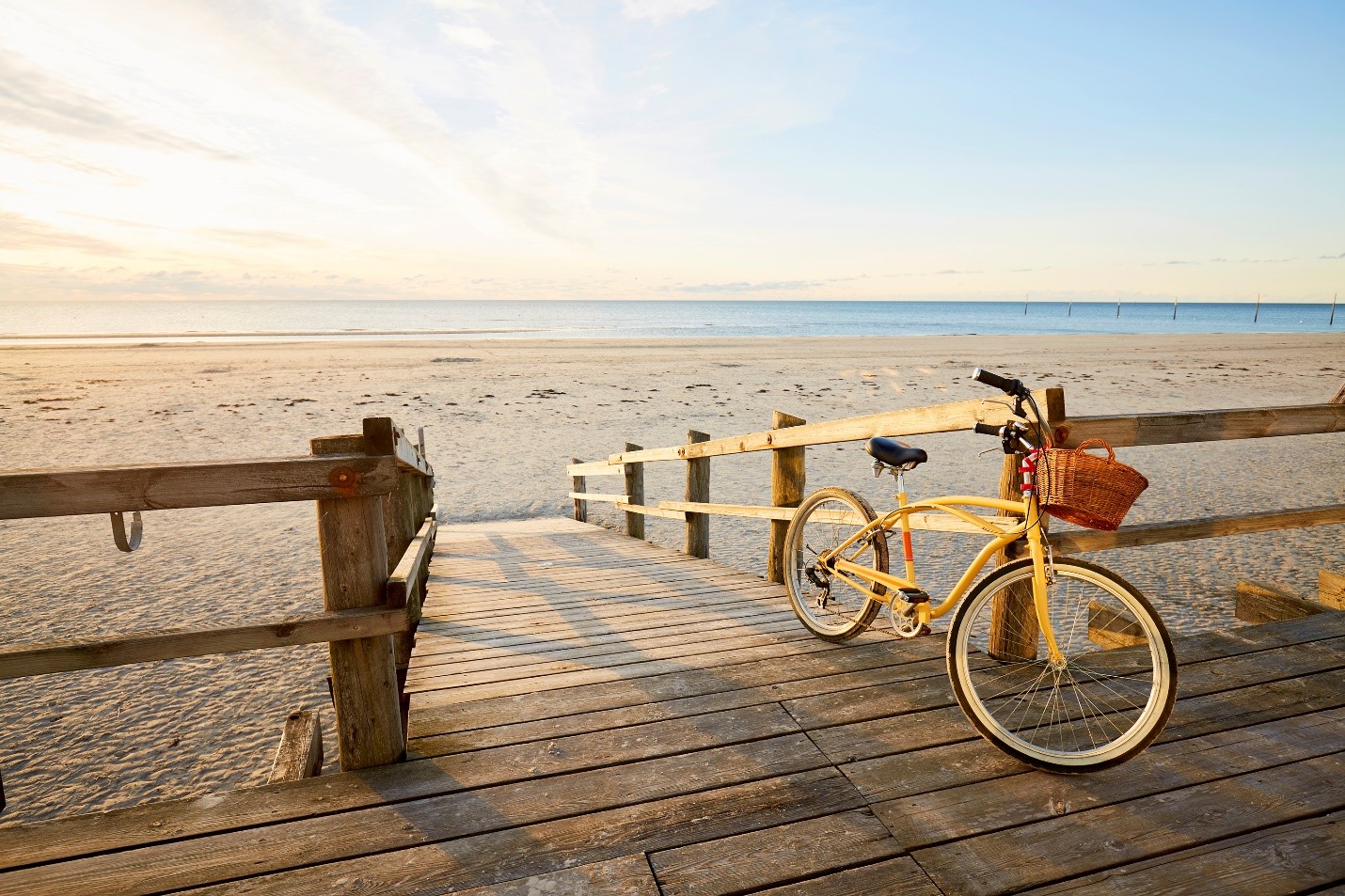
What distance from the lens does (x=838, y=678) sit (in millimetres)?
3182

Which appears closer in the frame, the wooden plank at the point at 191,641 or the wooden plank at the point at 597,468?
the wooden plank at the point at 191,641

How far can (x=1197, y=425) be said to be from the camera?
11.1 feet

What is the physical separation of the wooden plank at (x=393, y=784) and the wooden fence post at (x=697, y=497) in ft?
12.4

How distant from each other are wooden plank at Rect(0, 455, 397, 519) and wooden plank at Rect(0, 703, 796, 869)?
918mm

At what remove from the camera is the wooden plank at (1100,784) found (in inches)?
87.2

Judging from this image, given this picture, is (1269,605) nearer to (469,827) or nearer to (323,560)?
(469,827)

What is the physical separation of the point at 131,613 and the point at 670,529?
637 cm

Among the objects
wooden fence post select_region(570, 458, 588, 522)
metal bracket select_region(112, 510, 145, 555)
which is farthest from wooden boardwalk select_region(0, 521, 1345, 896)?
wooden fence post select_region(570, 458, 588, 522)

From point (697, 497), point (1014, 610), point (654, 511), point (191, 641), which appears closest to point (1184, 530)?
point (1014, 610)

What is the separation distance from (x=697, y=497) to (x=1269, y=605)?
4.10m

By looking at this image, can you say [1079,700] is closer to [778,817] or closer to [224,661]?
[778,817]

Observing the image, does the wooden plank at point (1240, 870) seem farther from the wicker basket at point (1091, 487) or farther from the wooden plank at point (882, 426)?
the wooden plank at point (882, 426)

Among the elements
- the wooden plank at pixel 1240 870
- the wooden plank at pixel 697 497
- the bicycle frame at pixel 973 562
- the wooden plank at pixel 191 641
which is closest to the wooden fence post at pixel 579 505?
the wooden plank at pixel 697 497

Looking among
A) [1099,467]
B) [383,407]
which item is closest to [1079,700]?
[1099,467]
